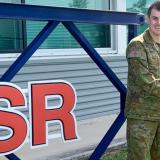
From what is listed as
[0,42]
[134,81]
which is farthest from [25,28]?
[134,81]

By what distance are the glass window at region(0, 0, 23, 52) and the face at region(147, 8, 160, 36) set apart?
9.81ft

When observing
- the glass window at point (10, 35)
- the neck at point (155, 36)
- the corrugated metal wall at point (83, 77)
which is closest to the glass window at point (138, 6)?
the corrugated metal wall at point (83, 77)

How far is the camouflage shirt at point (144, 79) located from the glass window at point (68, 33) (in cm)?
318

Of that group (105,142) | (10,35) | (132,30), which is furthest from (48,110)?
(10,35)

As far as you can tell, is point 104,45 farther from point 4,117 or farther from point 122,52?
point 4,117

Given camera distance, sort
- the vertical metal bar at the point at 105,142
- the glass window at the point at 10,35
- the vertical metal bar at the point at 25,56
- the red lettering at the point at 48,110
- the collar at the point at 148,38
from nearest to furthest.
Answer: the vertical metal bar at the point at 25,56, the red lettering at the point at 48,110, the collar at the point at 148,38, the vertical metal bar at the point at 105,142, the glass window at the point at 10,35

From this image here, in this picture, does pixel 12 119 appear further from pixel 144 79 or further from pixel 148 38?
pixel 148 38

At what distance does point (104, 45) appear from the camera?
7555mm

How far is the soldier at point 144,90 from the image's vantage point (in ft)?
10.8

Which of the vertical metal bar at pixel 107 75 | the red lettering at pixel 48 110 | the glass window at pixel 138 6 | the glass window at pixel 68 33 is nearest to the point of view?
the red lettering at pixel 48 110

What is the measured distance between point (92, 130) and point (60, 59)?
3.52 feet

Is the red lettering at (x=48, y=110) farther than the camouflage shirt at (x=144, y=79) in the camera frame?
No

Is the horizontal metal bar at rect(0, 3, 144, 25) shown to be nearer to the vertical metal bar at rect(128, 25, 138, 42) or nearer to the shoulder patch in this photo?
the vertical metal bar at rect(128, 25, 138, 42)

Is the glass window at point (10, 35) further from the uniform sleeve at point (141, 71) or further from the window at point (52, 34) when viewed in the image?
the uniform sleeve at point (141, 71)
